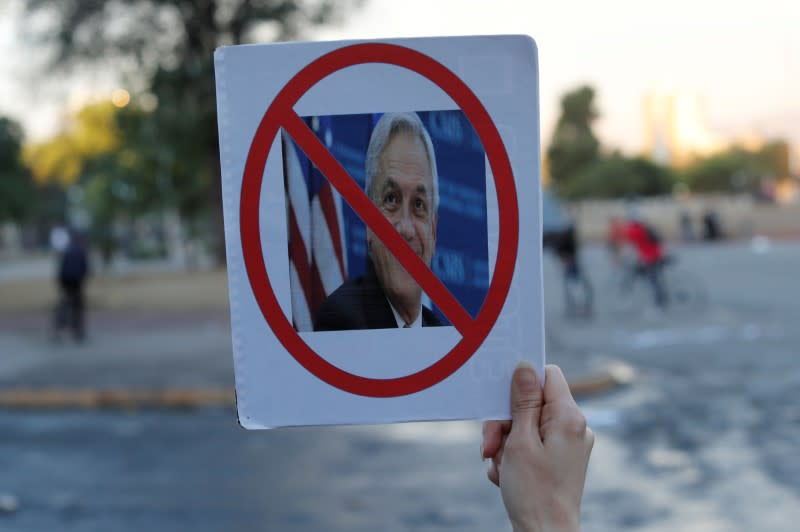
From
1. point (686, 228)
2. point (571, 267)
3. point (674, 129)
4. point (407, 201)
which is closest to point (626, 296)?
point (571, 267)

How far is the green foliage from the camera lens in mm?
73688

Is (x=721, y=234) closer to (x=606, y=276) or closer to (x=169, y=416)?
(x=606, y=276)

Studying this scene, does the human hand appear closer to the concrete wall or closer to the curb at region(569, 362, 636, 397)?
the curb at region(569, 362, 636, 397)

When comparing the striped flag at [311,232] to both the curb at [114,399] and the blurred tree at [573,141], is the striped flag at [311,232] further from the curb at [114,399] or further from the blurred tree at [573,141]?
the blurred tree at [573,141]

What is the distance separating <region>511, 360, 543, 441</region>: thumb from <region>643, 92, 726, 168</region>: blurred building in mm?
A: 136383

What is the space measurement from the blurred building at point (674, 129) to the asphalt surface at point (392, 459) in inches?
5007

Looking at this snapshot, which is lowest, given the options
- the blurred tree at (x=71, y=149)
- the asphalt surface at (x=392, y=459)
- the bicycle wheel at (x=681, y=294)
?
the asphalt surface at (x=392, y=459)

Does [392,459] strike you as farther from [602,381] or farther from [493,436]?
[493,436]

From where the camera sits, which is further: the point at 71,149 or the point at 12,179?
the point at 71,149

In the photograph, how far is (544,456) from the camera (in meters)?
1.50

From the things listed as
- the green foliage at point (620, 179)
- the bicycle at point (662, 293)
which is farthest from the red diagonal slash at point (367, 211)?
the green foliage at point (620, 179)

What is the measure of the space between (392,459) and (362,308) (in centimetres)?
602

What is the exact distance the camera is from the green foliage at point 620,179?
7369 cm

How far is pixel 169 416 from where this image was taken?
31.2 ft
